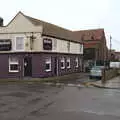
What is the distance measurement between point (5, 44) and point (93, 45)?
101 ft

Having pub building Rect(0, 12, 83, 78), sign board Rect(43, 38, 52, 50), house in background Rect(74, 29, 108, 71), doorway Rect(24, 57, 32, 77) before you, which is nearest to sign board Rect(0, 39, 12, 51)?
pub building Rect(0, 12, 83, 78)

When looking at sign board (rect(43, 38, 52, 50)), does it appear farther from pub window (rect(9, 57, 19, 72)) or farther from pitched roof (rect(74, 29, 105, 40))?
pitched roof (rect(74, 29, 105, 40))

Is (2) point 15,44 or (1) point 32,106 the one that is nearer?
(1) point 32,106

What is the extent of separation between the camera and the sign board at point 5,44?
3504cm

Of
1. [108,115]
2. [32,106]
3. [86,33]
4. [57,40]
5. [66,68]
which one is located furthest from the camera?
[86,33]

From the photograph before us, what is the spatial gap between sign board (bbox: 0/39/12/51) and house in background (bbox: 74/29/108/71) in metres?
23.3

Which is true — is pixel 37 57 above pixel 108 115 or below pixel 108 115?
above

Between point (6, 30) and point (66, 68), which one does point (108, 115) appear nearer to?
point (6, 30)

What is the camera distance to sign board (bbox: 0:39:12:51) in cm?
3504

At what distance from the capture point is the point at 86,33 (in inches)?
2630

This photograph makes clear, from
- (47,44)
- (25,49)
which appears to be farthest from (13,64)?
(47,44)

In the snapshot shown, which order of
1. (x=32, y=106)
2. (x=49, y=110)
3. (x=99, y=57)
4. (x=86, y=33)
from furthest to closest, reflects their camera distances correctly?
(x=86, y=33) < (x=99, y=57) < (x=32, y=106) < (x=49, y=110)

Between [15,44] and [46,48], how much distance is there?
3.88 metres

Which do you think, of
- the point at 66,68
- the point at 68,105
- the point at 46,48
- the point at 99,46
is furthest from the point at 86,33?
the point at 68,105
